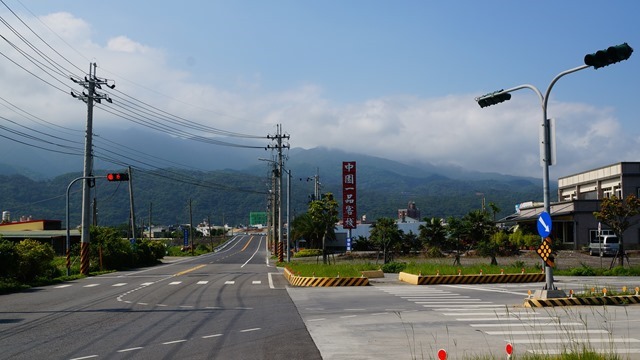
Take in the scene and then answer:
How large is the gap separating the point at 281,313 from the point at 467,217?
2937cm

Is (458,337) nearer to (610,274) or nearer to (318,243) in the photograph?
(610,274)

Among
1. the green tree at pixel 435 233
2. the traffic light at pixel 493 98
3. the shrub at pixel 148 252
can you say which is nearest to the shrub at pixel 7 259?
the traffic light at pixel 493 98

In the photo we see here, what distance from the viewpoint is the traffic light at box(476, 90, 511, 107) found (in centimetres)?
2142

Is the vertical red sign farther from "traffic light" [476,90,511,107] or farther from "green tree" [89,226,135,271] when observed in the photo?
"traffic light" [476,90,511,107]

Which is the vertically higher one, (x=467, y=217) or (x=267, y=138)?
(x=267, y=138)

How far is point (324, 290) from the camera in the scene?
2791cm

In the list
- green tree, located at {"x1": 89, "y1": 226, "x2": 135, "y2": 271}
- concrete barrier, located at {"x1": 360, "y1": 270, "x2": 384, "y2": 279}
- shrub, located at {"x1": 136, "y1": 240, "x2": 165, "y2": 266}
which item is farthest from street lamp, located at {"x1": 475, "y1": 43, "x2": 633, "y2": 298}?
shrub, located at {"x1": 136, "y1": 240, "x2": 165, "y2": 266}

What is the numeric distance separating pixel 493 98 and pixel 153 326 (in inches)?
521

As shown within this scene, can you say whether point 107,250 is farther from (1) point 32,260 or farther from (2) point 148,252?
(1) point 32,260

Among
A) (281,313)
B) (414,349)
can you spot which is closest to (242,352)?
(414,349)

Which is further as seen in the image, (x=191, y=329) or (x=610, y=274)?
(x=610, y=274)

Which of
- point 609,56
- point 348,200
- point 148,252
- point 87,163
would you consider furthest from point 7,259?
point 348,200

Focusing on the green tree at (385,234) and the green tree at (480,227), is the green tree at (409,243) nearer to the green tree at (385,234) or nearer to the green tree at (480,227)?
the green tree at (385,234)

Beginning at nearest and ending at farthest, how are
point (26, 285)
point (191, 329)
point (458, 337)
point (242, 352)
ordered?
point (242, 352)
point (458, 337)
point (191, 329)
point (26, 285)
